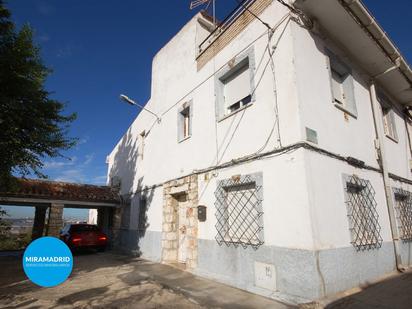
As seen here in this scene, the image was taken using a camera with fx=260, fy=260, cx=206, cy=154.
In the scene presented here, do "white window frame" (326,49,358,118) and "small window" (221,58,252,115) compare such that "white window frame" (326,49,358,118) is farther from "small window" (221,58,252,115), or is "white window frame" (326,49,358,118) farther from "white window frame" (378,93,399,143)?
"white window frame" (378,93,399,143)

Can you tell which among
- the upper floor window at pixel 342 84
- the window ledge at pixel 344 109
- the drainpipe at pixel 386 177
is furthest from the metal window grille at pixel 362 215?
the upper floor window at pixel 342 84

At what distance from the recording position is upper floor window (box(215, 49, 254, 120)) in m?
6.57

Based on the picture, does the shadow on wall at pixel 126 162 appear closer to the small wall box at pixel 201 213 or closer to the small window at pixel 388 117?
the small wall box at pixel 201 213

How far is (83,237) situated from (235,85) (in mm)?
10764

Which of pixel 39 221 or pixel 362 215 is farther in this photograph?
pixel 39 221

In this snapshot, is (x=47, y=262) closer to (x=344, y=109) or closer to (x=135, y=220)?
(x=344, y=109)

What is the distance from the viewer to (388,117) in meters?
9.33

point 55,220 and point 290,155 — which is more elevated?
point 290,155

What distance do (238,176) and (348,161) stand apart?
2517 mm

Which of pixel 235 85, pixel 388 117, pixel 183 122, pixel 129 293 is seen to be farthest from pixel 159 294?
pixel 388 117

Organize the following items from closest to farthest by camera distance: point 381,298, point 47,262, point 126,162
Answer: point 47,262 → point 381,298 → point 126,162

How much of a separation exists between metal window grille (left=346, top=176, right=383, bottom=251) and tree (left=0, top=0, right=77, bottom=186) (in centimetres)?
791

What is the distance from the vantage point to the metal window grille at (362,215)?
18.6 feet

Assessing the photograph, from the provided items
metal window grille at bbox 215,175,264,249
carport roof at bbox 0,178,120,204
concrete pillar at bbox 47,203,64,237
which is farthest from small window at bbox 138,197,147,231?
metal window grille at bbox 215,175,264,249
